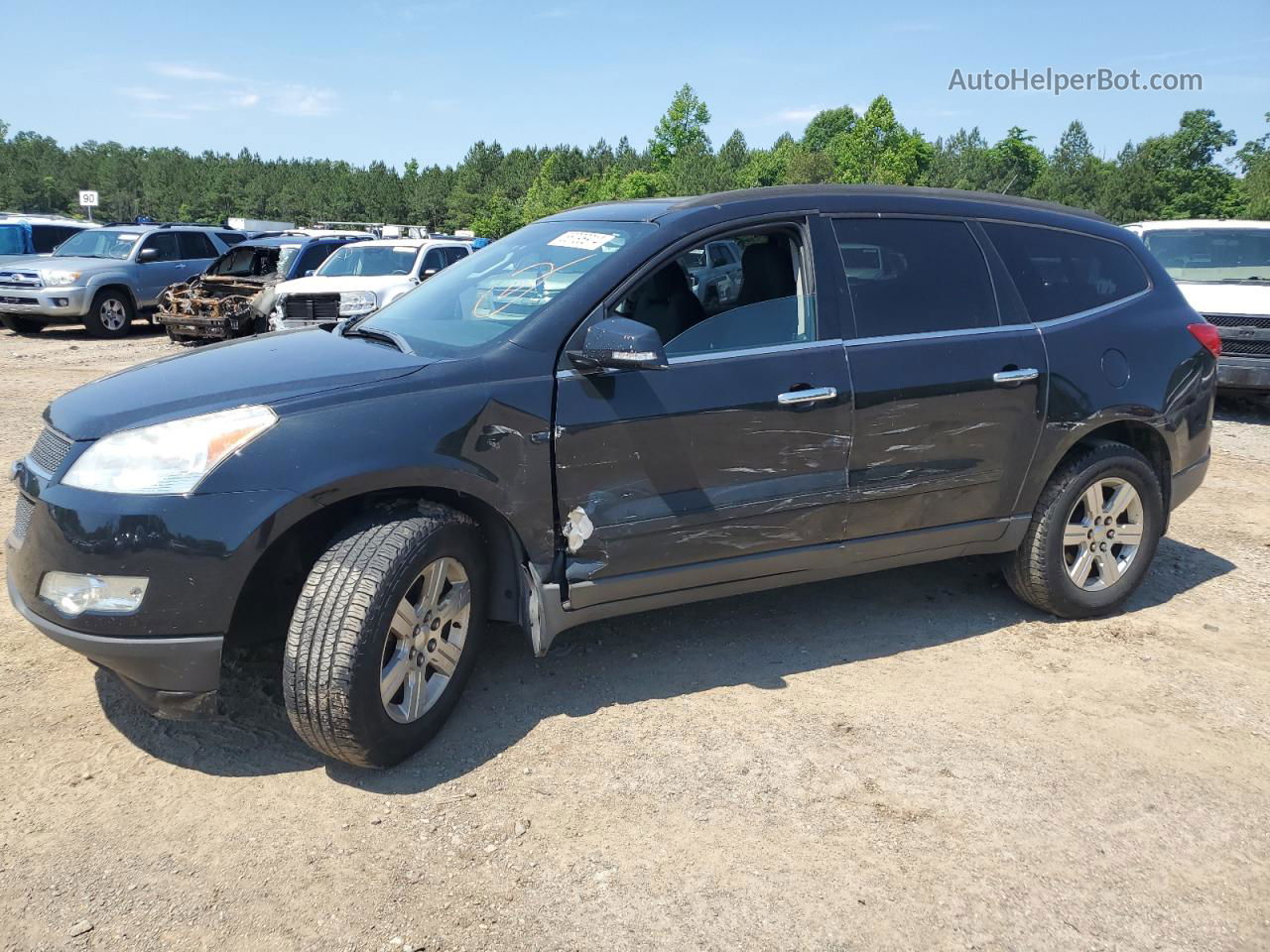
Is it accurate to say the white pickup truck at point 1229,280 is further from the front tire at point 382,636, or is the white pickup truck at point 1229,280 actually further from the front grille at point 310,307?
the front grille at point 310,307

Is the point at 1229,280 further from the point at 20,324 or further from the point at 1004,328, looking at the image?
the point at 20,324

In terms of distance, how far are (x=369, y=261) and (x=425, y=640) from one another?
1171 cm

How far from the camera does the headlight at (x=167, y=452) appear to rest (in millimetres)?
2805

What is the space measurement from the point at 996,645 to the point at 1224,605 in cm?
147

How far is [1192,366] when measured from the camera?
15.2ft

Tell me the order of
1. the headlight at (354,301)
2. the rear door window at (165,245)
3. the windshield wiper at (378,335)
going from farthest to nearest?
the rear door window at (165,245), the headlight at (354,301), the windshield wiper at (378,335)

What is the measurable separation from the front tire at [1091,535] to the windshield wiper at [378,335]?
2853 millimetres

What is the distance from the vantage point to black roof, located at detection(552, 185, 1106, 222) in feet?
12.3

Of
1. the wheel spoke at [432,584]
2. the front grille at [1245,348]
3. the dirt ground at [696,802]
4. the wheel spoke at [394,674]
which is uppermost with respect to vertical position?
the front grille at [1245,348]

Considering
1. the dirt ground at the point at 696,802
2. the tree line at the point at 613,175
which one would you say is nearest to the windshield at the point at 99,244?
the dirt ground at the point at 696,802

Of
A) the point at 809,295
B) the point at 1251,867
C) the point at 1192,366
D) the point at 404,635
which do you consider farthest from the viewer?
the point at 1192,366

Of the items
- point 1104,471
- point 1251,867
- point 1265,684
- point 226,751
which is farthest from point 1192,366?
point 226,751

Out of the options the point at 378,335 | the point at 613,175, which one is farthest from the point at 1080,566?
the point at 613,175

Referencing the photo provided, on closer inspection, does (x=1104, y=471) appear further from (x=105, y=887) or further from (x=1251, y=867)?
(x=105, y=887)
